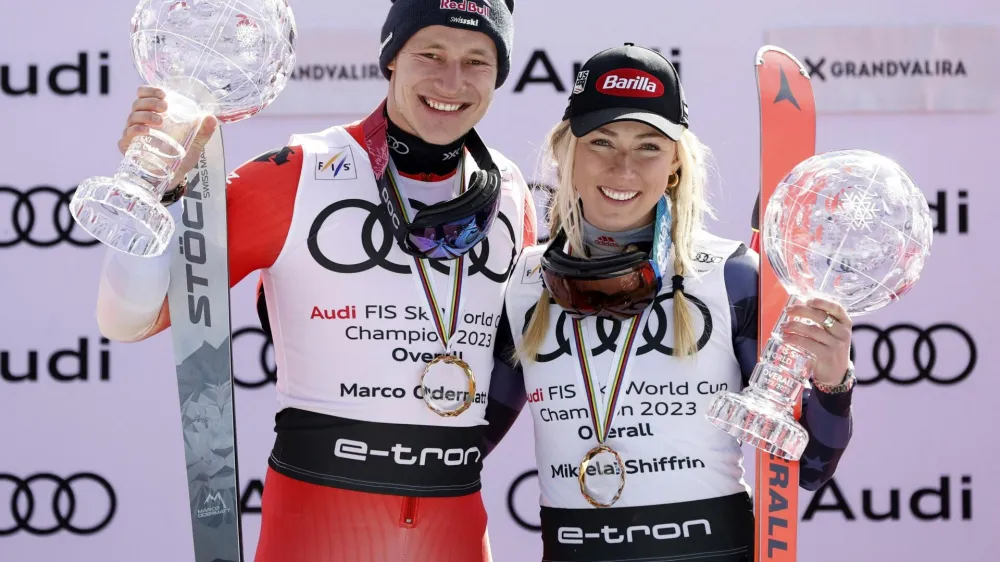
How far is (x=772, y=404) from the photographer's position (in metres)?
1.89

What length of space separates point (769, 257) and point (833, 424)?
379 mm

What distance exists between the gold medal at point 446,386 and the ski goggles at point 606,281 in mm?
255

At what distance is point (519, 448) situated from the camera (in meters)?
3.90

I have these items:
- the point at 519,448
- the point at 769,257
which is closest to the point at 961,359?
the point at 519,448

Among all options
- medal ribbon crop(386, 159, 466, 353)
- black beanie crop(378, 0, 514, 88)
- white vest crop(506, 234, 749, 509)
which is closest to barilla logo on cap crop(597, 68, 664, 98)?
black beanie crop(378, 0, 514, 88)

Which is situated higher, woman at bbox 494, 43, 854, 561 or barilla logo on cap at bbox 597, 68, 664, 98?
barilla logo on cap at bbox 597, 68, 664, 98

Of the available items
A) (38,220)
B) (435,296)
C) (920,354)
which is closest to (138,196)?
(435,296)

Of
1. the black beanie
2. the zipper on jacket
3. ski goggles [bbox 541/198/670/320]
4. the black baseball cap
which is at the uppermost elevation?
the black beanie

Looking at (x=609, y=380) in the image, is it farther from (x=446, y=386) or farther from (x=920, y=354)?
(x=920, y=354)

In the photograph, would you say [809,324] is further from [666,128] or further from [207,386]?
[207,386]

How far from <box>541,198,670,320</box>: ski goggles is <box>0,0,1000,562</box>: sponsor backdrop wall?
5.23 feet

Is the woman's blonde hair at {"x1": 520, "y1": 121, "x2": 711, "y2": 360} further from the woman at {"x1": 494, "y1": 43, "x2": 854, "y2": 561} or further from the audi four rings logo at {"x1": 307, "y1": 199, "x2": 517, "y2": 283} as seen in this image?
the audi four rings logo at {"x1": 307, "y1": 199, "x2": 517, "y2": 283}

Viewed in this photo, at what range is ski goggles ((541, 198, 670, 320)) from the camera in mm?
2232

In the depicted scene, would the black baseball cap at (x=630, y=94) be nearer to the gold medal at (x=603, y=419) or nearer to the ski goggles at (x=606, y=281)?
the ski goggles at (x=606, y=281)
